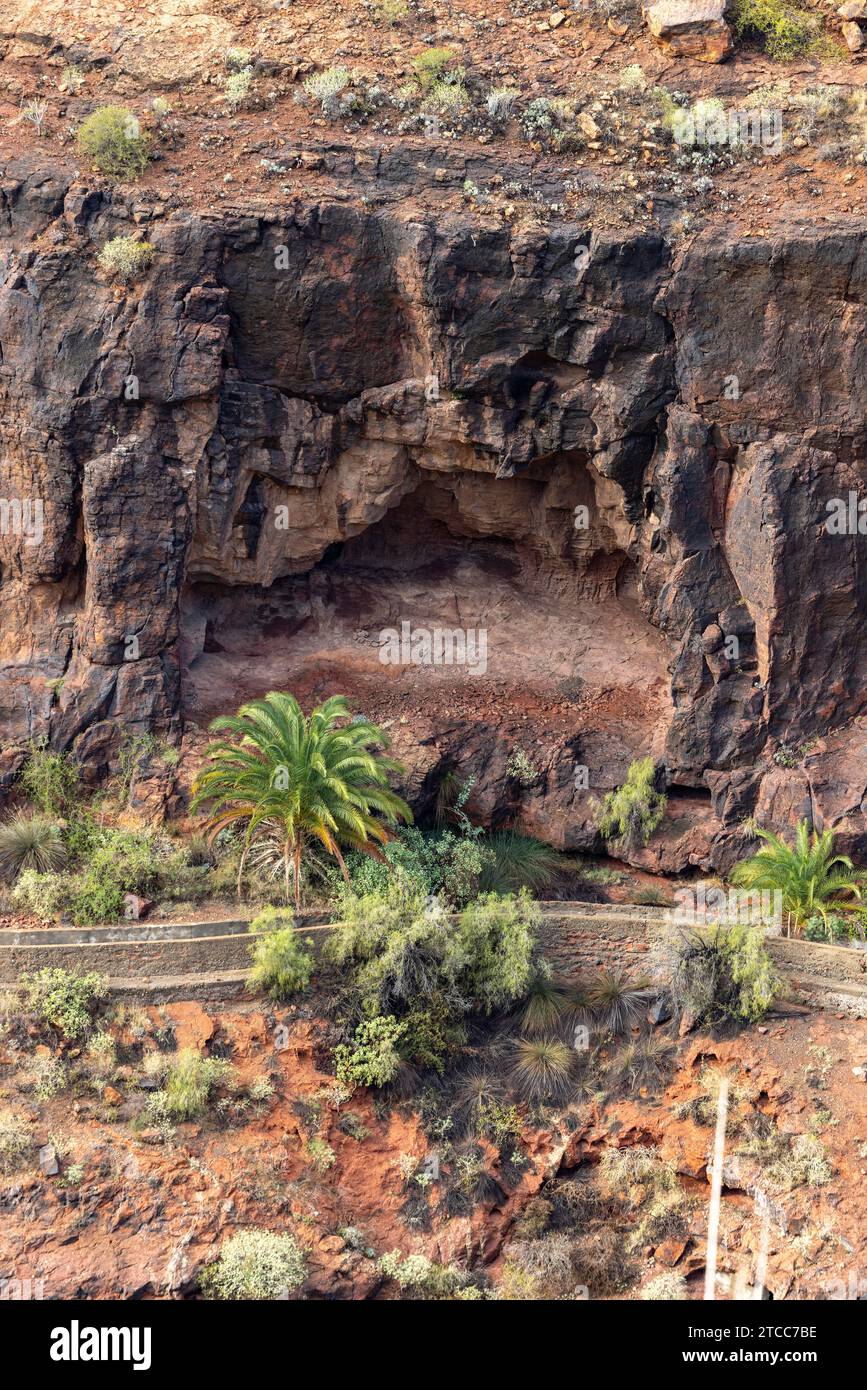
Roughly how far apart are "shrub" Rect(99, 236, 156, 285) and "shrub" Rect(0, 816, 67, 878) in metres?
7.87

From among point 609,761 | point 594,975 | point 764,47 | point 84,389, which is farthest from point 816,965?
point 764,47

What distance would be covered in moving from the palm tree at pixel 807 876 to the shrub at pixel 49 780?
9.65m

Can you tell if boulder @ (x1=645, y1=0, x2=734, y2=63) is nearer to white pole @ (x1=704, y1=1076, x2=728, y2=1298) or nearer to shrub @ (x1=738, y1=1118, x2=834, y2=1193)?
white pole @ (x1=704, y1=1076, x2=728, y2=1298)

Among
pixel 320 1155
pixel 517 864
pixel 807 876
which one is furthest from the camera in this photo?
pixel 517 864

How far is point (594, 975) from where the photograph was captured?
2181cm

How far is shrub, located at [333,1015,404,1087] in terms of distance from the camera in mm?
20203

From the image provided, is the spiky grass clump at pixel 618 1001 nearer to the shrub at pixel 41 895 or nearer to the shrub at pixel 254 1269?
the shrub at pixel 254 1269

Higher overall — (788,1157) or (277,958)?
(277,958)

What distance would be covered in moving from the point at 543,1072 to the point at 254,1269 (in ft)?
15.6

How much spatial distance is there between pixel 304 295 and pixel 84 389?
11.2 feet

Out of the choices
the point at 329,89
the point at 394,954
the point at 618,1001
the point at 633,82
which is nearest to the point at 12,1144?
the point at 394,954

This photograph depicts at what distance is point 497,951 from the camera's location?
2139 centimetres

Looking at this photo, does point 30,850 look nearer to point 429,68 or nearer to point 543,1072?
point 543,1072

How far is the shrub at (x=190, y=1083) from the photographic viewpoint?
761 inches
